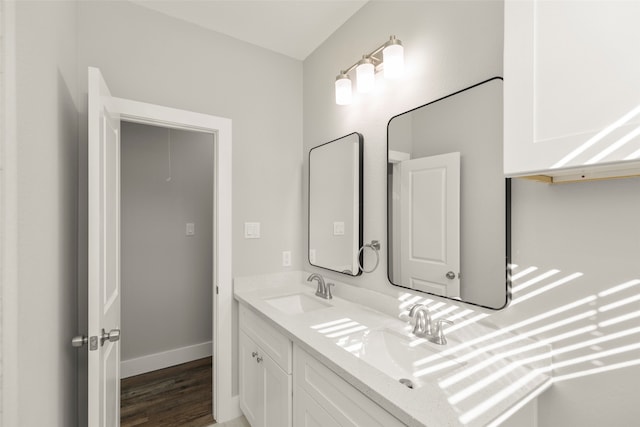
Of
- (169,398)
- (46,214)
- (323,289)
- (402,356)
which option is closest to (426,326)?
(402,356)

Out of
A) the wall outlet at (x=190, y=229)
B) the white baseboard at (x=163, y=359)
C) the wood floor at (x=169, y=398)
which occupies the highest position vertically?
the wall outlet at (x=190, y=229)

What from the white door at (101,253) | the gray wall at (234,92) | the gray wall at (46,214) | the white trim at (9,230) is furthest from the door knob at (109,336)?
the white trim at (9,230)

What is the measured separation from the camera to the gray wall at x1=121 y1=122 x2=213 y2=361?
8.66ft

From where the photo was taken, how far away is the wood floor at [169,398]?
6.63 ft

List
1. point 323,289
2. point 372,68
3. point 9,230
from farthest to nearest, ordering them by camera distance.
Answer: point 323,289, point 372,68, point 9,230

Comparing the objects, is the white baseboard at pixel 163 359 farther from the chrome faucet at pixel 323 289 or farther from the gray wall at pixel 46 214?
the chrome faucet at pixel 323 289

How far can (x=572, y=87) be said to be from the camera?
75cm

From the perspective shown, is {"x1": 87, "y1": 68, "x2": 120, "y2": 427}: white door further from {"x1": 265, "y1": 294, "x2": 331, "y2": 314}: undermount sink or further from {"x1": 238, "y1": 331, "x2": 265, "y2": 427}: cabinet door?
{"x1": 265, "y1": 294, "x2": 331, "y2": 314}: undermount sink

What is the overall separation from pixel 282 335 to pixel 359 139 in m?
1.15

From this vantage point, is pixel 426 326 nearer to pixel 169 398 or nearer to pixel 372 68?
pixel 372 68

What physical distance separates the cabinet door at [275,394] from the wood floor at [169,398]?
685 mm

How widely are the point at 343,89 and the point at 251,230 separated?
3.63 ft

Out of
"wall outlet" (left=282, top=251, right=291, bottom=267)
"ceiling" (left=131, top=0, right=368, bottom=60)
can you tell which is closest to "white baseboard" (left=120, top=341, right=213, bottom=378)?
"wall outlet" (left=282, top=251, right=291, bottom=267)

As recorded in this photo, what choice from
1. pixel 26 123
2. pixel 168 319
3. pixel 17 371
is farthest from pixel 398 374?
pixel 168 319
